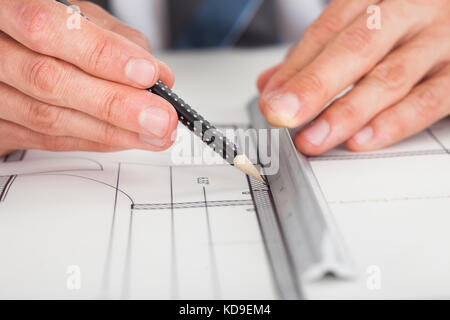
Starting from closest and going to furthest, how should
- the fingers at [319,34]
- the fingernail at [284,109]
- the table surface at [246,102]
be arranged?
the table surface at [246,102] < the fingernail at [284,109] < the fingers at [319,34]

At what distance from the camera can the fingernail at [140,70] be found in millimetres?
594

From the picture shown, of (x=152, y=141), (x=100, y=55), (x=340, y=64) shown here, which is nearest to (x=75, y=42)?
(x=100, y=55)

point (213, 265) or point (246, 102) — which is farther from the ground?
point (246, 102)

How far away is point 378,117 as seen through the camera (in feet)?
2.55

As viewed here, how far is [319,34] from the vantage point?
0.84 meters

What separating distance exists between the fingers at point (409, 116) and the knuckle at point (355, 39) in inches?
4.4

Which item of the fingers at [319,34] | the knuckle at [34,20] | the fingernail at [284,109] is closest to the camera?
the knuckle at [34,20]

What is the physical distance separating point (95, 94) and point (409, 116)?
0.48 metres

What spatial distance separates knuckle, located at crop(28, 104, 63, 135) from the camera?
65 centimetres

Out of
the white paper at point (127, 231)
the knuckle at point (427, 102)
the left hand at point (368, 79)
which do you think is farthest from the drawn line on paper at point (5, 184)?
the knuckle at point (427, 102)

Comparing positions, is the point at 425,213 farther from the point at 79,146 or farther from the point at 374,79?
the point at 79,146

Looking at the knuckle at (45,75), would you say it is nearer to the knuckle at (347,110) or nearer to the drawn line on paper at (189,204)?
the drawn line on paper at (189,204)

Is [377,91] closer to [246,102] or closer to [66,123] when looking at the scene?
[246,102]
